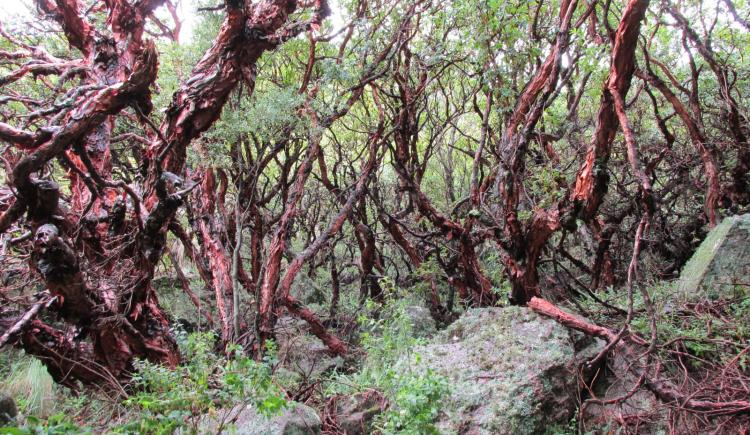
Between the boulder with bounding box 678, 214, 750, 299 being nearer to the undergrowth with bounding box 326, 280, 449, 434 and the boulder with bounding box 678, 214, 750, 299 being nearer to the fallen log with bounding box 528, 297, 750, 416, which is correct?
the fallen log with bounding box 528, 297, 750, 416

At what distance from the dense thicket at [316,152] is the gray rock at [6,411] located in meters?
0.42

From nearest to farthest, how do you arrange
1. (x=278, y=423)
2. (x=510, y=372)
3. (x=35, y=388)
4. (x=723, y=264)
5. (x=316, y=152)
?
(x=278, y=423) → (x=510, y=372) → (x=723, y=264) → (x=35, y=388) → (x=316, y=152)

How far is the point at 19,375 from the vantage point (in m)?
5.16

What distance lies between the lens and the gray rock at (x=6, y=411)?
111 inches

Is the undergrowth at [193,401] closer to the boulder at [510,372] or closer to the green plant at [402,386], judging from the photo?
the green plant at [402,386]

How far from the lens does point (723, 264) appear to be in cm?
423

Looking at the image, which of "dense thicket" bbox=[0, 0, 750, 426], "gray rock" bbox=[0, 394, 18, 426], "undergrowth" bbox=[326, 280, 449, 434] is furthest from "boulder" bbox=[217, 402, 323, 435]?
"dense thicket" bbox=[0, 0, 750, 426]

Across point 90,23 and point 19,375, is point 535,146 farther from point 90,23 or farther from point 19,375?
point 19,375

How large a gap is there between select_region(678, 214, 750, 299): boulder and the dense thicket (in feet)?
2.52

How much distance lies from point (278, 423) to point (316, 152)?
3844 millimetres

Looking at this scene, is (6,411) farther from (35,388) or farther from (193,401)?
(35,388)

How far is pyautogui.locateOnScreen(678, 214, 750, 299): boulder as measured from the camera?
4035mm

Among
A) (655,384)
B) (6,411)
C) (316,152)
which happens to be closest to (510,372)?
(655,384)

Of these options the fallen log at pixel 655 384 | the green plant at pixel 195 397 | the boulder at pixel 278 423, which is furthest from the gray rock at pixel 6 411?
the fallen log at pixel 655 384
